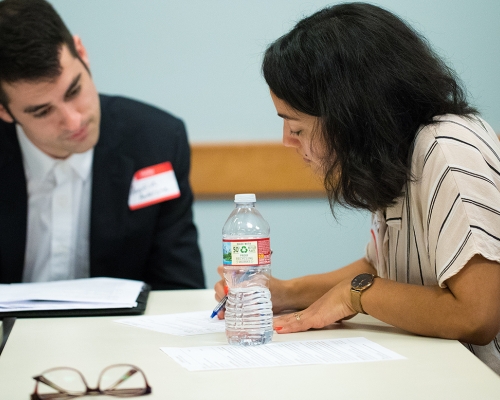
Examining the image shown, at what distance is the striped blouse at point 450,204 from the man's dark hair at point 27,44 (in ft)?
3.78

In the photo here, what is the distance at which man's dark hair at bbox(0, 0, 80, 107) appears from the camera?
187 cm

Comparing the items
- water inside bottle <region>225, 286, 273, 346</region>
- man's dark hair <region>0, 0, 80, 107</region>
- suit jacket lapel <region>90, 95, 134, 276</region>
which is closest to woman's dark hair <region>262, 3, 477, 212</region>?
water inside bottle <region>225, 286, 273, 346</region>

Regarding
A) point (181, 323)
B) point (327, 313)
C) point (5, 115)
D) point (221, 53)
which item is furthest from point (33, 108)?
point (327, 313)

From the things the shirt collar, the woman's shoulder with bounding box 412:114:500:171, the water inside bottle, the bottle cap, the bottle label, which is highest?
the woman's shoulder with bounding box 412:114:500:171

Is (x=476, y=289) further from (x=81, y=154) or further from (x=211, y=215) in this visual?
(x=211, y=215)

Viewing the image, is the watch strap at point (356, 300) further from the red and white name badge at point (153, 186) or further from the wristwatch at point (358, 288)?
the red and white name badge at point (153, 186)

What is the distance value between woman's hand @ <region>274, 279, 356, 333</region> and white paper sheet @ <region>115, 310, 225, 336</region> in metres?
0.15

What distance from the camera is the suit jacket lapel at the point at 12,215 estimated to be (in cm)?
209

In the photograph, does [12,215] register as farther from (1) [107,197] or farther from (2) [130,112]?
(2) [130,112]

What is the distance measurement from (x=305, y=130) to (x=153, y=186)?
1004 mm

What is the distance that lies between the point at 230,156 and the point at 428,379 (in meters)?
1.95

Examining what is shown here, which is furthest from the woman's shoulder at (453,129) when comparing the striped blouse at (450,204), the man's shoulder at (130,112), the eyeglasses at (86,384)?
the man's shoulder at (130,112)

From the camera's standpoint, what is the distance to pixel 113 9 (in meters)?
2.76

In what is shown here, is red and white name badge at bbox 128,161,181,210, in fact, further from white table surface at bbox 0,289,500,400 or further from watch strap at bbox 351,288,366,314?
watch strap at bbox 351,288,366,314
